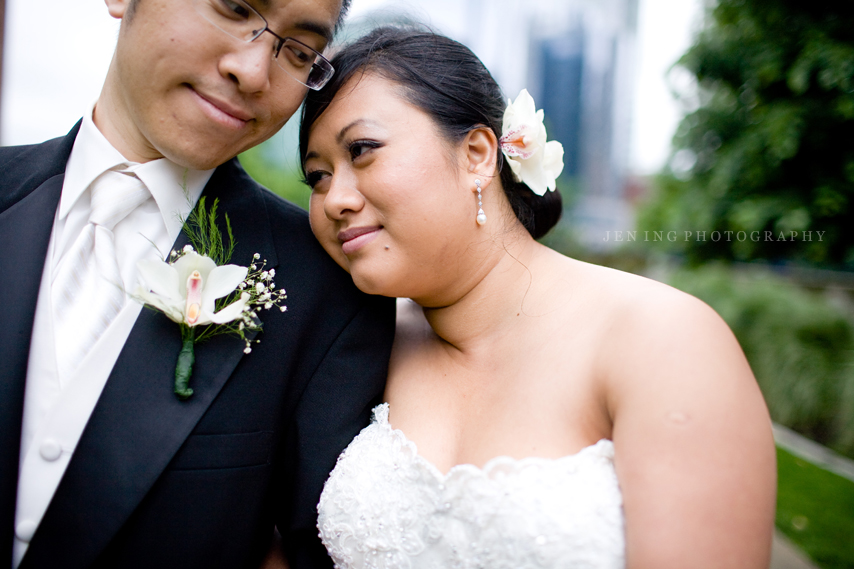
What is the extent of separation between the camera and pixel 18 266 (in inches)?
66.4

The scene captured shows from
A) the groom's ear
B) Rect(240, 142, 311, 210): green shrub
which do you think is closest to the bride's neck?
the groom's ear

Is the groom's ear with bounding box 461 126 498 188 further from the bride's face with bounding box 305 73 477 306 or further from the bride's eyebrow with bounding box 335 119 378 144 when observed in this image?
the bride's eyebrow with bounding box 335 119 378 144

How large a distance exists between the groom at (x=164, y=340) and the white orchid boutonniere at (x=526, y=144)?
701 mm

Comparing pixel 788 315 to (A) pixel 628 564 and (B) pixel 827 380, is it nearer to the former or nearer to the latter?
(B) pixel 827 380

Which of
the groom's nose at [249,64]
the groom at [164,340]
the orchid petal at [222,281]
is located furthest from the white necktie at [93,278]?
the groom's nose at [249,64]

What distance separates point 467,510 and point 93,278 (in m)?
1.37

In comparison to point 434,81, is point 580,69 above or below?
above

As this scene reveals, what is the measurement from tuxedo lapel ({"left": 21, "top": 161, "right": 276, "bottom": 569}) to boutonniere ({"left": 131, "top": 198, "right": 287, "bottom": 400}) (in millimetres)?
43

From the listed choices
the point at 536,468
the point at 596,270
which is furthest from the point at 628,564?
the point at 596,270

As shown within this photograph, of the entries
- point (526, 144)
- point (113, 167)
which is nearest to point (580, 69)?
point (526, 144)

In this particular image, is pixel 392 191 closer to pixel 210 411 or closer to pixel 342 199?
pixel 342 199

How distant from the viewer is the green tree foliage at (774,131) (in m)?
3.66

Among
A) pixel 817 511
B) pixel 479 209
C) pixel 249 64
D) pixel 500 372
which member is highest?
pixel 249 64

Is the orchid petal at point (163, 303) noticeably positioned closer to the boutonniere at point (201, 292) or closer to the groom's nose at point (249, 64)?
the boutonniere at point (201, 292)
